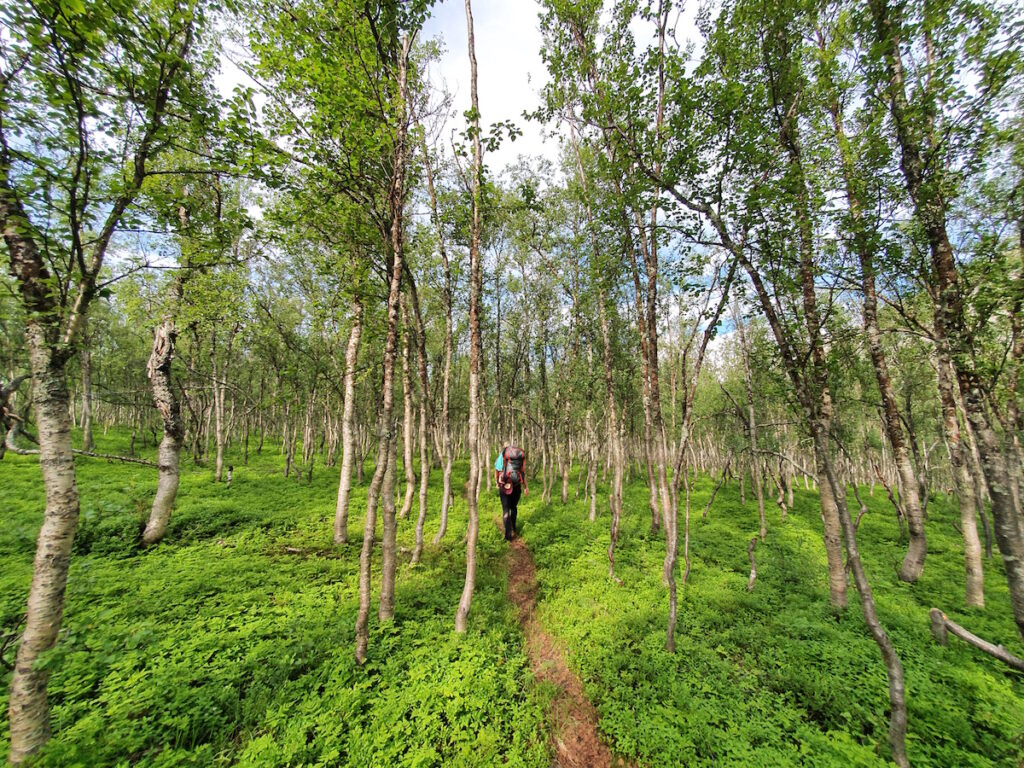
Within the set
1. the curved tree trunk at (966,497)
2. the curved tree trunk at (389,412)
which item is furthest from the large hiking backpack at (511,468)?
the curved tree trunk at (966,497)

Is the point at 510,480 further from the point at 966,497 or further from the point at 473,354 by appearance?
the point at 966,497

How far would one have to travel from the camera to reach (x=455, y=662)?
613 cm

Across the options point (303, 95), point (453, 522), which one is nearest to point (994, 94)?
point (303, 95)

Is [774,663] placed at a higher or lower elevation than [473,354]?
lower

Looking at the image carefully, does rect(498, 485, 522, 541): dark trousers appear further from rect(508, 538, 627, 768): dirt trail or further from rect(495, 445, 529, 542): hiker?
rect(508, 538, 627, 768): dirt trail

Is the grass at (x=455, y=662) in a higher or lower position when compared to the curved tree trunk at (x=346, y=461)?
lower

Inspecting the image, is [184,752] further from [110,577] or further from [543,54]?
[543,54]

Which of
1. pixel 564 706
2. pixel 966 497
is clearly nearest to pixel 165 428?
pixel 564 706

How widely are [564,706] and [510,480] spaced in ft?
21.0

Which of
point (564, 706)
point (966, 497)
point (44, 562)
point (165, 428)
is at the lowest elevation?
point (564, 706)

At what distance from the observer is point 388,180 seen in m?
6.75

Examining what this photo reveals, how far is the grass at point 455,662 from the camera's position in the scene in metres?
4.57

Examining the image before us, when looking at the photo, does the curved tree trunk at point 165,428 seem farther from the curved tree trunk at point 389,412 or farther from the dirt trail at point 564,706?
the dirt trail at point 564,706

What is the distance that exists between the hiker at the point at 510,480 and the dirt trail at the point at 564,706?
3403 millimetres
